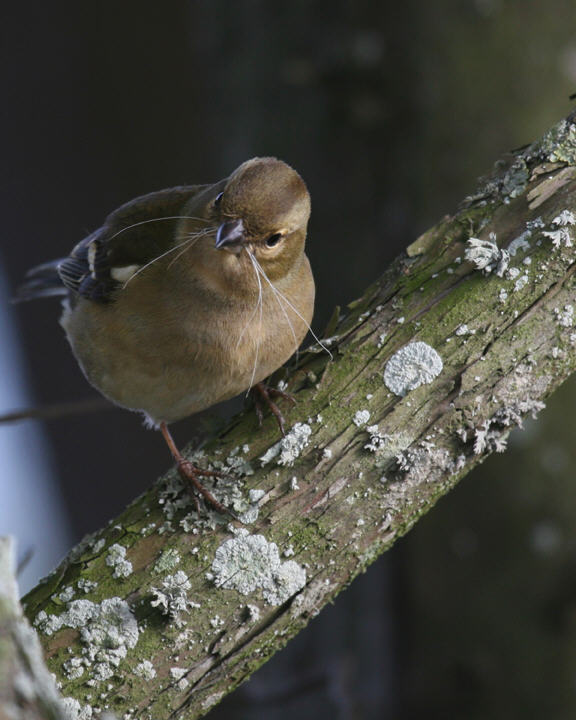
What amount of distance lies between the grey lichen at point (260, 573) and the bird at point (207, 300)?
0.26 metres

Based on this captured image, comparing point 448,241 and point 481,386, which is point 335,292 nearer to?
point 448,241

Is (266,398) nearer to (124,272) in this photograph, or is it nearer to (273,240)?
(273,240)

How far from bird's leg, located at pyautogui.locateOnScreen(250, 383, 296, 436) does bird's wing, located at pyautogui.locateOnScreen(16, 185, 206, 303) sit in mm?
813

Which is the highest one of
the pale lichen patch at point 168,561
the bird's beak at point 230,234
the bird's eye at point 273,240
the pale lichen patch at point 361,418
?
the bird's beak at point 230,234

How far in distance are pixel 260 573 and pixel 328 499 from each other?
0.27m

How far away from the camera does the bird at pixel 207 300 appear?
248cm

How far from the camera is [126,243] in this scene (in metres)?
3.12

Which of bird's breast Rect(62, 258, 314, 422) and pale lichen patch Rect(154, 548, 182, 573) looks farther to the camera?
bird's breast Rect(62, 258, 314, 422)

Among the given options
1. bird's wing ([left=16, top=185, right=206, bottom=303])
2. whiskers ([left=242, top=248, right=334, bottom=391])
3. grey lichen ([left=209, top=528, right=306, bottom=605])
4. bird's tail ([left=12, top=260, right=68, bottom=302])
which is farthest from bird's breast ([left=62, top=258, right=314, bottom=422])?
bird's tail ([left=12, top=260, right=68, bottom=302])

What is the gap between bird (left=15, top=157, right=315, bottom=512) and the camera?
248cm

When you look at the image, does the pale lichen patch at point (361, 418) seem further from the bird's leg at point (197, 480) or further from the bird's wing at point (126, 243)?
the bird's wing at point (126, 243)

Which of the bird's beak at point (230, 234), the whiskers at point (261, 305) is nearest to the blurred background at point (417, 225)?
the whiskers at point (261, 305)

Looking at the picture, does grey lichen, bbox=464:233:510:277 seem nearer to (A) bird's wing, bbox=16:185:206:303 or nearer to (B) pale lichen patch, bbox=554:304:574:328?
(B) pale lichen patch, bbox=554:304:574:328

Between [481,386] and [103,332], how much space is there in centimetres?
156
